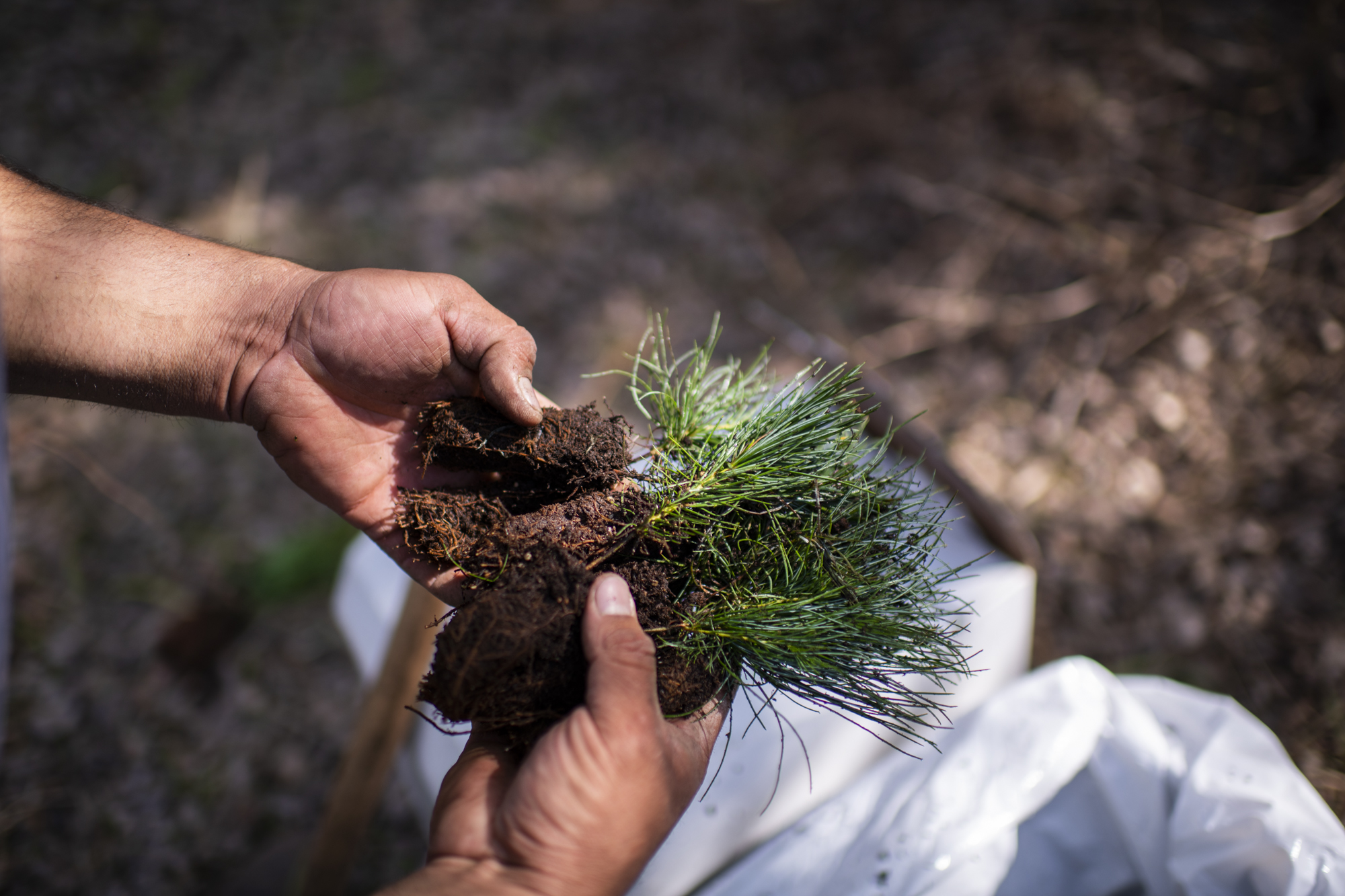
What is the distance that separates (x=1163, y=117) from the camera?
3463mm

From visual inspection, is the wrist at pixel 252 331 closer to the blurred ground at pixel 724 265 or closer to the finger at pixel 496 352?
the finger at pixel 496 352

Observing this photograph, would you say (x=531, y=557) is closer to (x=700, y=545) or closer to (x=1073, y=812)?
(x=700, y=545)

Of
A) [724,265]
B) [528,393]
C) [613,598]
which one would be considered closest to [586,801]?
[613,598]

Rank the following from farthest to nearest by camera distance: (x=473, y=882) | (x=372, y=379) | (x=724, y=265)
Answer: (x=724, y=265) → (x=372, y=379) → (x=473, y=882)

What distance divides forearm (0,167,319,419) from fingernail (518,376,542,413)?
26.8 inches

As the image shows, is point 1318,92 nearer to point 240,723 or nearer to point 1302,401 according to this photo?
point 1302,401

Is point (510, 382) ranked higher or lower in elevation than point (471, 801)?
higher

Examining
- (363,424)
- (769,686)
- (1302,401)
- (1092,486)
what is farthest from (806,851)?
(1302,401)

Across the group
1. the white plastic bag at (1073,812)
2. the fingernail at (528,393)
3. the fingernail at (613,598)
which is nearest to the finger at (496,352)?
the fingernail at (528,393)

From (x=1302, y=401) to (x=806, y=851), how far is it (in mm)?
2880

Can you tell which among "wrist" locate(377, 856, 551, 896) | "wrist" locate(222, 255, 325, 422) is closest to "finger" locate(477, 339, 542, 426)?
"wrist" locate(222, 255, 325, 422)

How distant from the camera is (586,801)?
1.04 metres

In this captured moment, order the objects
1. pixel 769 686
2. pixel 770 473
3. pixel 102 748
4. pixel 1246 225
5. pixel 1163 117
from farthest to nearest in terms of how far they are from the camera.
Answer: pixel 1163 117, pixel 1246 225, pixel 102 748, pixel 769 686, pixel 770 473

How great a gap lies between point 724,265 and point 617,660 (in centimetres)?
314
